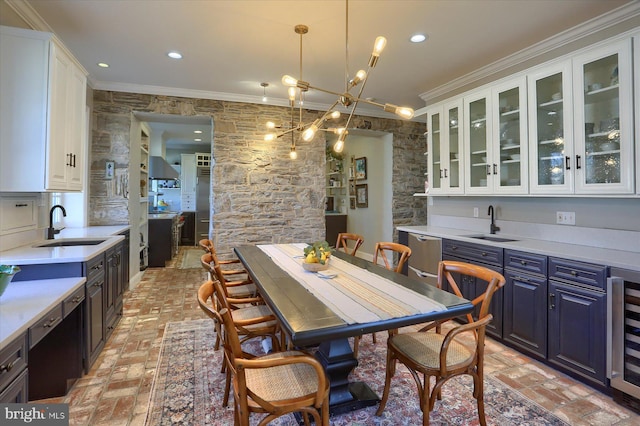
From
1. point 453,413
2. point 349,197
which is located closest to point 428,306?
point 453,413

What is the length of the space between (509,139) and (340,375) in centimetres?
274

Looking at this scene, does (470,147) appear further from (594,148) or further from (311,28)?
(311,28)

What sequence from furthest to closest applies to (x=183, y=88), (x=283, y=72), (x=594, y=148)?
(x=183, y=88) → (x=283, y=72) → (x=594, y=148)

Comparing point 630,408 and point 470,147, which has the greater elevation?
point 470,147

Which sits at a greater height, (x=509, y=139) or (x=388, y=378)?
(x=509, y=139)

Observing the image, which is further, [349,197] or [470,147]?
[349,197]

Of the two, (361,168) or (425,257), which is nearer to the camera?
(425,257)

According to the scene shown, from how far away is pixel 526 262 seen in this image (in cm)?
261

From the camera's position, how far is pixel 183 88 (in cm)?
445

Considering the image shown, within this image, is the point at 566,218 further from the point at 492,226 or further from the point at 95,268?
the point at 95,268

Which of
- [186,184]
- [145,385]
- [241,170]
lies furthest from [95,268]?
[186,184]

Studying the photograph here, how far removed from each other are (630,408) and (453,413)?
110cm

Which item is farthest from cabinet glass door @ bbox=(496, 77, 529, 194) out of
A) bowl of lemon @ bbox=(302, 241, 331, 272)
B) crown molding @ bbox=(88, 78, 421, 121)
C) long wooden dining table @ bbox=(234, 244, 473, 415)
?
crown molding @ bbox=(88, 78, 421, 121)

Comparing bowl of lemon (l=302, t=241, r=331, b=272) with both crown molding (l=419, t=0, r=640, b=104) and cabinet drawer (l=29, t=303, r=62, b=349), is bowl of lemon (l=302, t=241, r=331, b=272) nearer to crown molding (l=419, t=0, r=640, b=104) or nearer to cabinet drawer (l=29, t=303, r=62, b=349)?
cabinet drawer (l=29, t=303, r=62, b=349)
